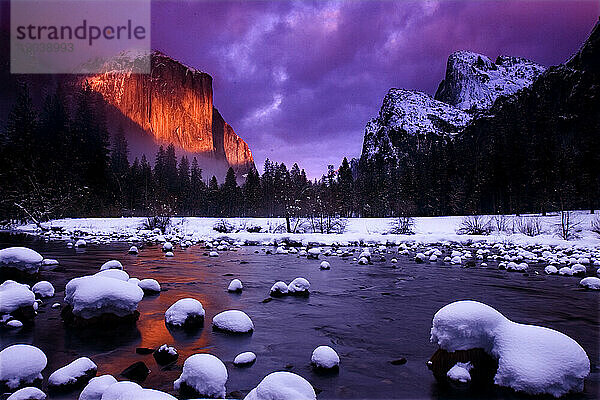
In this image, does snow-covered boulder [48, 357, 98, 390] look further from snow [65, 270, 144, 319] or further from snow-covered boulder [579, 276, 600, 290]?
snow-covered boulder [579, 276, 600, 290]

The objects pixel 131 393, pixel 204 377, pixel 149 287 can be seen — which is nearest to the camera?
pixel 131 393

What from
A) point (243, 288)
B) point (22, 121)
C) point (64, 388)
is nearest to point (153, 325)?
point (64, 388)

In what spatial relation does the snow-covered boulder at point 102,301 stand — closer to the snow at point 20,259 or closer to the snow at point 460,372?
the snow at point 20,259

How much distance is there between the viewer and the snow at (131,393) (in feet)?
8.18

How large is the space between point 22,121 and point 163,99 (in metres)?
140

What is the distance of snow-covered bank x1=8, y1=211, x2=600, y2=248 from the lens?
86.0 feet

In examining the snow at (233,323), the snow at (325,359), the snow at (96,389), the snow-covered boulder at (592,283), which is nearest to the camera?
the snow at (96,389)

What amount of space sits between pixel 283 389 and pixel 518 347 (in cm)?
294

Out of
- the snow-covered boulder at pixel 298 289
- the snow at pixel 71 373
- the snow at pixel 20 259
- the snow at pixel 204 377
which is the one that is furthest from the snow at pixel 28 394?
the snow at pixel 20 259

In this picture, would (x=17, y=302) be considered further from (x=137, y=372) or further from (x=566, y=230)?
(x=566, y=230)

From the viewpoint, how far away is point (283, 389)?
9.32 feet

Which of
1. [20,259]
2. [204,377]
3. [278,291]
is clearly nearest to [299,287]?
[278,291]

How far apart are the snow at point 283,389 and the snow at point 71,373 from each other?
219cm

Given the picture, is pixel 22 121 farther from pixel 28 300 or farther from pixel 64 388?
pixel 64 388
